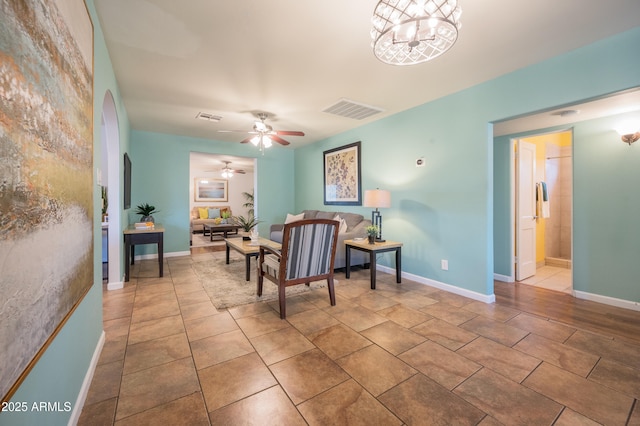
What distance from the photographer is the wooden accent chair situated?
2.54 meters

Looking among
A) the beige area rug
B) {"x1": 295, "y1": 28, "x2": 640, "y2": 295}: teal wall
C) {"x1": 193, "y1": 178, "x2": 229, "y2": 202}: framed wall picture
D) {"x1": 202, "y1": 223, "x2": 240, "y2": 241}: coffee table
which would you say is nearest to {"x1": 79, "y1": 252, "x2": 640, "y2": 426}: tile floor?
the beige area rug

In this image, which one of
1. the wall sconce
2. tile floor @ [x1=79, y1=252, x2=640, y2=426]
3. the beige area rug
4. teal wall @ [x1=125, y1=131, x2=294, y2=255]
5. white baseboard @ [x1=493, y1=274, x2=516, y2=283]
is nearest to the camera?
tile floor @ [x1=79, y1=252, x2=640, y2=426]

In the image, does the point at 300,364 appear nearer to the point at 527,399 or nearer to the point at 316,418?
the point at 316,418

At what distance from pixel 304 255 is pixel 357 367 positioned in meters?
1.13

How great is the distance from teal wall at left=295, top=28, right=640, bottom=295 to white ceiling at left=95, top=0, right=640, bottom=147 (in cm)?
18

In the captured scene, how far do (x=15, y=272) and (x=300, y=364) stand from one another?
63.3 inches

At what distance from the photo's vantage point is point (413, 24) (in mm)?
1497

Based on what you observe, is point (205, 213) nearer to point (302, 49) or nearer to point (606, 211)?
point (302, 49)

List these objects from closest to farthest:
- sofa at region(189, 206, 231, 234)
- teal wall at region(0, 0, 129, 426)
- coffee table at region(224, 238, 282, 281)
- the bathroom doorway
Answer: teal wall at region(0, 0, 129, 426), coffee table at region(224, 238, 282, 281), the bathroom doorway, sofa at region(189, 206, 231, 234)

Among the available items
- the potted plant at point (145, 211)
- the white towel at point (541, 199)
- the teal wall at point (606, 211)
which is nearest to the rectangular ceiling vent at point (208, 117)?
the potted plant at point (145, 211)

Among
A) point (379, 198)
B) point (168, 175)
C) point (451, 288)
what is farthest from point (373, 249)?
point (168, 175)

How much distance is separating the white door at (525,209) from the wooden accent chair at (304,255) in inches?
120

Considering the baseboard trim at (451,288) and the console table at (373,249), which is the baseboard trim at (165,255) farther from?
the baseboard trim at (451,288)

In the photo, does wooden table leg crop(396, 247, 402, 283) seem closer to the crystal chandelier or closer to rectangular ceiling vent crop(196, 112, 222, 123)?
the crystal chandelier
